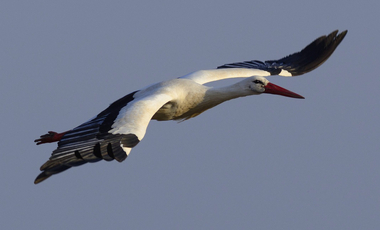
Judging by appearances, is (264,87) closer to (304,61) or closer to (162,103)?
(162,103)

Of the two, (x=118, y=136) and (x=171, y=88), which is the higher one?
(x=171, y=88)

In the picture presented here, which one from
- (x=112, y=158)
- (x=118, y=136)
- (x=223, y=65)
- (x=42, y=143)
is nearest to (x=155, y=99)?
(x=118, y=136)

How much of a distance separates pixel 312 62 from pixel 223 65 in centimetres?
178

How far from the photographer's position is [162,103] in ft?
30.0

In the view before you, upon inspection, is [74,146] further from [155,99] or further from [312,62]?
[312,62]

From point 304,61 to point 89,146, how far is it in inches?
239

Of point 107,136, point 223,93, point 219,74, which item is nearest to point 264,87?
point 223,93

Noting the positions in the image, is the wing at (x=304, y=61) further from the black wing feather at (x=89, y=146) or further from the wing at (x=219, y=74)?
the black wing feather at (x=89, y=146)

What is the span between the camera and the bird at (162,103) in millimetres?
7727

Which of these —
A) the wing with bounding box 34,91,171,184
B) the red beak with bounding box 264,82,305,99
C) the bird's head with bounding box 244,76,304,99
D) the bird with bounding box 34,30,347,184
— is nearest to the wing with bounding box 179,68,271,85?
the bird with bounding box 34,30,347,184

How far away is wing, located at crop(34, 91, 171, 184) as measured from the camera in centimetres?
Answer: 754

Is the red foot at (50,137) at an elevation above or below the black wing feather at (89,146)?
above

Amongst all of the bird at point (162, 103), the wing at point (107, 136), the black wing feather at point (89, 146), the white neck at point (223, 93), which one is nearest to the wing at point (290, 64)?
the bird at point (162, 103)

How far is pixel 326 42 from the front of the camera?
12.3 meters
